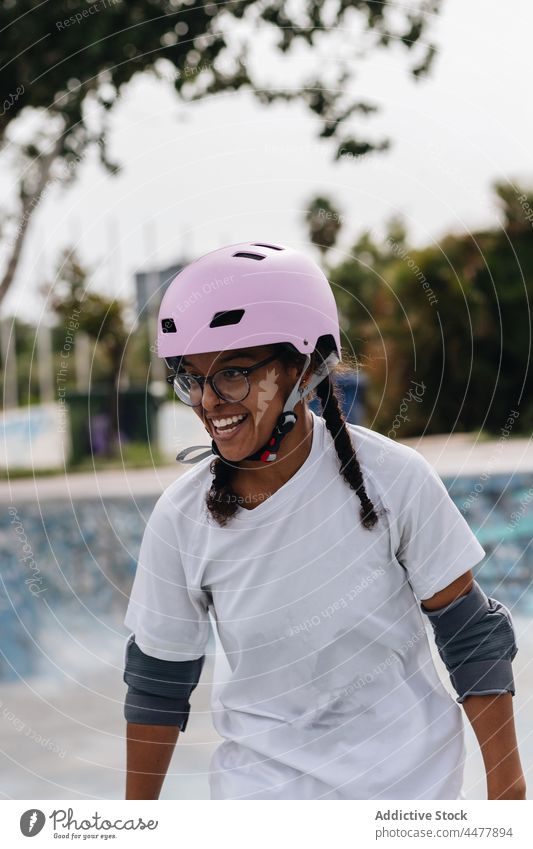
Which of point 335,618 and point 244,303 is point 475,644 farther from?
point 244,303

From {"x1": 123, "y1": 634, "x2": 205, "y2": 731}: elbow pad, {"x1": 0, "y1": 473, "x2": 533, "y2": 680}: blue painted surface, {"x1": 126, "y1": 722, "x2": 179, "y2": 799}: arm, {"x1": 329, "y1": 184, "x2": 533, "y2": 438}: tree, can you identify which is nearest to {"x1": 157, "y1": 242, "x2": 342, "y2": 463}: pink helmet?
{"x1": 123, "y1": 634, "x2": 205, "y2": 731}: elbow pad

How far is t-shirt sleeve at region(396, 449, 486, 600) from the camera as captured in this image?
5.73 feet

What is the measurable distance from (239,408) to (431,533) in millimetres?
383

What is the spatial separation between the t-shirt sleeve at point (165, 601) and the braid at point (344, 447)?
310 mm

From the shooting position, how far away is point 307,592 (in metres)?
1.74

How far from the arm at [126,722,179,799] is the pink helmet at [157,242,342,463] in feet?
1.65

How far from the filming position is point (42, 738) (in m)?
4.84

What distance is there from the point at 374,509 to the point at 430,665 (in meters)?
0.31

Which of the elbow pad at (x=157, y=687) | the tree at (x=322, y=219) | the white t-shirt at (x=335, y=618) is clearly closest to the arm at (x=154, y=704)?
the elbow pad at (x=157, y=687)

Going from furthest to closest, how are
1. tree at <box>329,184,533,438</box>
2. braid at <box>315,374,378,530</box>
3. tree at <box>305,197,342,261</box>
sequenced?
→ tree at <box>329,184,533,438</box>
tree at <box>305,197,342,261</box>
braid at <box>315,374,378,530</box>

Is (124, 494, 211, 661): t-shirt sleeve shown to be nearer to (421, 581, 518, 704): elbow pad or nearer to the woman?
the woman

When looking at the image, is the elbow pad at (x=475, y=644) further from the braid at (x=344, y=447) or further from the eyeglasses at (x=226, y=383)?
the eyeglasses at (x=226, y=383)
